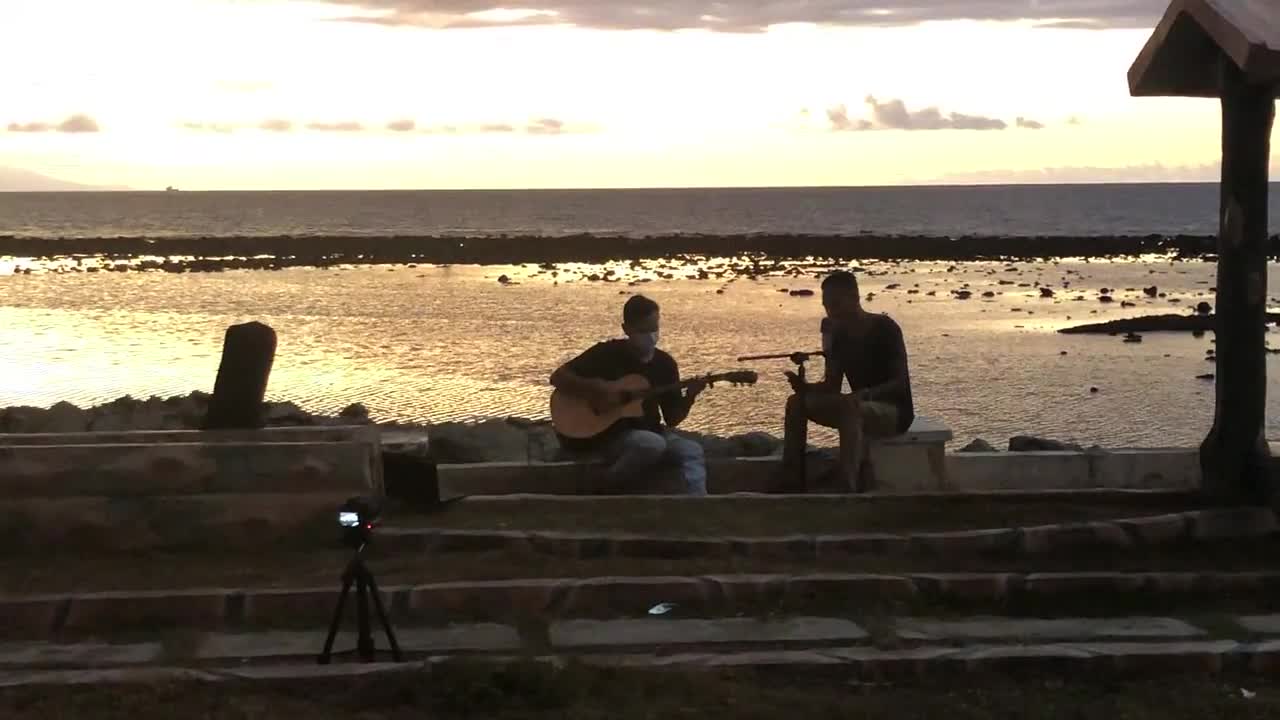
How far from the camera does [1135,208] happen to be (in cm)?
12650

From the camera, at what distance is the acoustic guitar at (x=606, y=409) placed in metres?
9.08

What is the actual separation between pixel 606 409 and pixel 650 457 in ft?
1.57

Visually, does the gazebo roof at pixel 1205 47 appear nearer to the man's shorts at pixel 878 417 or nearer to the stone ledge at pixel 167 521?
the man's shorts at pixel 878 417

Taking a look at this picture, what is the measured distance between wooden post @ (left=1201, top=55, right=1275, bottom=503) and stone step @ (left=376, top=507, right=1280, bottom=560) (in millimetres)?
725

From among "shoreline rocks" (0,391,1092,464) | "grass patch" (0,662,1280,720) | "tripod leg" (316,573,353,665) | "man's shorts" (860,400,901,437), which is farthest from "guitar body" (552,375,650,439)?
"grass patch" (0,662,1280,720)

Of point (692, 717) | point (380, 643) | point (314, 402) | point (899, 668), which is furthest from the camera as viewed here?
point (314, 402)

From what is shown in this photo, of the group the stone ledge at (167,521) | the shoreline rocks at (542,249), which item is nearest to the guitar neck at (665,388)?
the stone ledge at (167,521)

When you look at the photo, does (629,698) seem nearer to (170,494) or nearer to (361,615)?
(361,615)

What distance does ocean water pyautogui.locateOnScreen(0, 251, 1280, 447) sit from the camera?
1911 cm

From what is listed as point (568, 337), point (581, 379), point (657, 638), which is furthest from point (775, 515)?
point (568, 337)

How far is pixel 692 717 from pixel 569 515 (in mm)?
2953

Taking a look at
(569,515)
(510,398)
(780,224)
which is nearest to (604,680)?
(569,515)

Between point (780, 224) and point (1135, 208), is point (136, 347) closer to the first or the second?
point (780, 224)

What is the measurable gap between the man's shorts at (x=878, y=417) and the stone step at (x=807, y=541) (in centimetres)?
145
